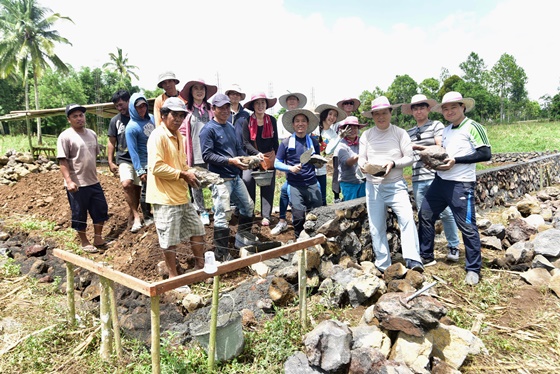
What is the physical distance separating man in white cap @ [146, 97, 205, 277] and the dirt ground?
0.26m

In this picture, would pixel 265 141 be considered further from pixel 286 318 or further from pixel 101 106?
pixel 101 106

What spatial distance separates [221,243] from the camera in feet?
13.1

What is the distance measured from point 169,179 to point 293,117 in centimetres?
180

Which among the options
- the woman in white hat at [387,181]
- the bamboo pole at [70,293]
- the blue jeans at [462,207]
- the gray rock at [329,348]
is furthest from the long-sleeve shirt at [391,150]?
the bamboo pole at [70,293]

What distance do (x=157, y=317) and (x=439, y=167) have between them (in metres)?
2.97

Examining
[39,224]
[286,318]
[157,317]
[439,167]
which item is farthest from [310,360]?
[39,224]

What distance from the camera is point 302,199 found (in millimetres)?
4266

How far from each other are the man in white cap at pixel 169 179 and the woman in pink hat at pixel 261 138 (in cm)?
138

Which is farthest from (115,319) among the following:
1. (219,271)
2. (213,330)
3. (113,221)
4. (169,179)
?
(113,221)

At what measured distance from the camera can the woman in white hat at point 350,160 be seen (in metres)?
4.64

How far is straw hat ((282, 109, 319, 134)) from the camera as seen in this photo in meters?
4.27

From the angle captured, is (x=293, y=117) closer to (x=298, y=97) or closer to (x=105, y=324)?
(x=298, y=97)

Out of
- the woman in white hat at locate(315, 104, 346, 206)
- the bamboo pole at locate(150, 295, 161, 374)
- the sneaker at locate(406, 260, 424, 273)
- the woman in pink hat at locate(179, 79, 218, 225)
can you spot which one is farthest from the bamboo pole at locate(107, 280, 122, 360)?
the woman in white hat at locate(315, 104, 346, 206)

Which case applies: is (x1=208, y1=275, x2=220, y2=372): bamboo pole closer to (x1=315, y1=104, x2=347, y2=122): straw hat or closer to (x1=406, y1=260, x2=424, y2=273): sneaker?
(x1=406, y1=260, x2=424, y2=273): sneaker
